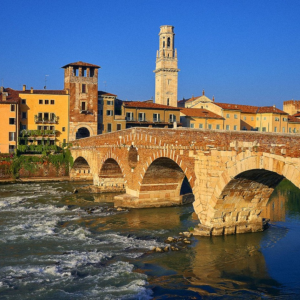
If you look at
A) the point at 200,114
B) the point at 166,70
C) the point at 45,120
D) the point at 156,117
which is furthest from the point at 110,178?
the point at 166,70

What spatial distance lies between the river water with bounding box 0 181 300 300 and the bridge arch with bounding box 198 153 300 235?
0.69 meters

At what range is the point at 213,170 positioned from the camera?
19.9m

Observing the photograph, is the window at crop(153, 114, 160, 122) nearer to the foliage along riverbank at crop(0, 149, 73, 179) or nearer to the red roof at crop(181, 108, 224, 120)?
the red roof at crop(181, 108, 224, 120)

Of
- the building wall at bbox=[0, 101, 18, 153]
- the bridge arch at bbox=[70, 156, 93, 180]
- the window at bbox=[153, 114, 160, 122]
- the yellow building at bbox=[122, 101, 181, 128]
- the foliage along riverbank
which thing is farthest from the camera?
the window at bbox=[153, 114, 160, 122]

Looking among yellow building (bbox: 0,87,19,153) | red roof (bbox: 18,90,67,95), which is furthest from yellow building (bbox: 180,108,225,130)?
yellow building (bbox: 0,87,19,153)

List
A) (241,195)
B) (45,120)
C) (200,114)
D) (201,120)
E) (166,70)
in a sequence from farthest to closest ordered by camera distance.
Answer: (166,70)
(200,114)
(201,120)
(45,120)
(241,195)

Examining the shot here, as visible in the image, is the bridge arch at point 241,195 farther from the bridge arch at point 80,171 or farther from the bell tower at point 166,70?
the bell tower at point 166,70

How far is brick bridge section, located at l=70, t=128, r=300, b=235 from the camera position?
54.8 feet

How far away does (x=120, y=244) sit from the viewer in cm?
2002

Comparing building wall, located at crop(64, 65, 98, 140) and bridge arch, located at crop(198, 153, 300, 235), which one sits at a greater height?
building wall, located at crop(64, 65, 98, 140)

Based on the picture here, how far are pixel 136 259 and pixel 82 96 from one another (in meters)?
41.4

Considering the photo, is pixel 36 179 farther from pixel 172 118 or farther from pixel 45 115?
pixel 172 118

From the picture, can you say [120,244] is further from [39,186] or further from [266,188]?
[39,186]

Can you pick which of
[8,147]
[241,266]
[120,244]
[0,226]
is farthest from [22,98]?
[241,266]
